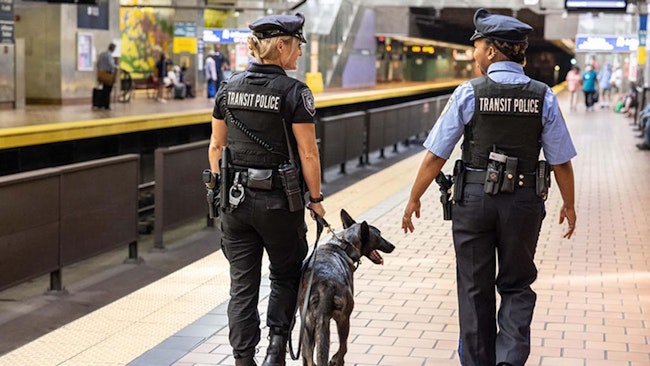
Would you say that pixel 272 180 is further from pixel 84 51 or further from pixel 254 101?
pixel 84 51

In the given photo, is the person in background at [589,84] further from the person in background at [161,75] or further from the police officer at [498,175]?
the police officer at [498,175]

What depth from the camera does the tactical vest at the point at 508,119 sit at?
4.62 m

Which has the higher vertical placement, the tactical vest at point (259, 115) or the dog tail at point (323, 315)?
the tactical vest at point (259, 115)

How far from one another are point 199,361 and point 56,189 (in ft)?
9.85

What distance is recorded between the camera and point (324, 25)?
41.3 meters

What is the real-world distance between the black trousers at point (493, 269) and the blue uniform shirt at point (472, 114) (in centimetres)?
20

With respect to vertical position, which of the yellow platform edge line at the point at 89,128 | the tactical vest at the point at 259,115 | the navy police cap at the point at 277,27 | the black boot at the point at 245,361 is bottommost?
the black boot at the point at 245,361

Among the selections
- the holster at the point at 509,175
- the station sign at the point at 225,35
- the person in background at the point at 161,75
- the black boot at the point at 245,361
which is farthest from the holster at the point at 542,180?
the station sign at the point at 225,35

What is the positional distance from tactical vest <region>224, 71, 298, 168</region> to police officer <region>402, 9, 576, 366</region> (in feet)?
2.14

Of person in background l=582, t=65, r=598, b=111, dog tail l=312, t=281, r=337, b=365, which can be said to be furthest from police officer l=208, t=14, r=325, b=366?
person in background l=582, t=65, r=598, b=111

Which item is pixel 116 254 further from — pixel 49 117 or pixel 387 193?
pixel 49 117

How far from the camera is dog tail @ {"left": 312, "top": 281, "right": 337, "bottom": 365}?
4500 mm

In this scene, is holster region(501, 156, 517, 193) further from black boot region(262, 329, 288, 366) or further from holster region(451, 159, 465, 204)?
black boot region(262, 329, 288, 366)

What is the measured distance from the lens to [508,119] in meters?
4.64
